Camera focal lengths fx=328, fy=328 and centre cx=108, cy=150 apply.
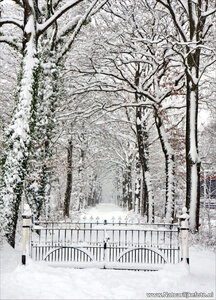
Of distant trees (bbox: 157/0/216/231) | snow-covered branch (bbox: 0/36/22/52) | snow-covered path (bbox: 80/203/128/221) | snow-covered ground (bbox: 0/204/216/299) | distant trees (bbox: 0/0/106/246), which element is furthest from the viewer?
snow-covered path (bbox: 80/203/128/221)

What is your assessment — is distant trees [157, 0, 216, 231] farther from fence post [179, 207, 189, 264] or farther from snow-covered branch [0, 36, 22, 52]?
snow-covered branch [0, 36, 22, 52]

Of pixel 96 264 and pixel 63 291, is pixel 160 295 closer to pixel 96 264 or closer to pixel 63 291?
pixel 63 291

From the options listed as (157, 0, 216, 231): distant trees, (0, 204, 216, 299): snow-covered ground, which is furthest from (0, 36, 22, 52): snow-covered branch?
(0, 204, 216, 299): snow-covered ground

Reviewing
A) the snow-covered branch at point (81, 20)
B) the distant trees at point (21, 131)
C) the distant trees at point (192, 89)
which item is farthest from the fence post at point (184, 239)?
the snow-covered branch at point (81, 20)

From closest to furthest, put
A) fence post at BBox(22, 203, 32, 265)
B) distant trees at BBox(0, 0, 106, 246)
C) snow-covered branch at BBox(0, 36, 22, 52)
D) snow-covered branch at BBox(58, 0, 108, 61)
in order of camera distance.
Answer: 1. fence post at BBox(22, 203, 32, 265)
2. distant trees at BBox(0, 0, 106, 246)
3. snow-covered branch at BBox(0, 36, 22, 52)
4. snow-covered branch at BBox(58, 0, 108, 61)

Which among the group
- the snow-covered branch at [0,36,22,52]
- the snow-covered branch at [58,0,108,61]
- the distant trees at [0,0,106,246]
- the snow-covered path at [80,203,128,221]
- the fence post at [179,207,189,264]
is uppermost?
the snow-covered branch at [58,0,108,61]

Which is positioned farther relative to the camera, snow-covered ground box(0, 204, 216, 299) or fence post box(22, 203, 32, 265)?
fence post box(22, 203, 32, 265)

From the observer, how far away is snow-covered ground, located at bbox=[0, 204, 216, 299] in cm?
682

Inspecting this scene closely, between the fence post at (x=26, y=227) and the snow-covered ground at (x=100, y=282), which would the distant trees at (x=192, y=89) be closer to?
the snow-covered ground at (x=100, y=282)

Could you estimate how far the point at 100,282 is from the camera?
7.77 metres

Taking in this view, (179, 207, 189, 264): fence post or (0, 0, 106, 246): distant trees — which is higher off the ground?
(0, 0, 106, 246): distant trees

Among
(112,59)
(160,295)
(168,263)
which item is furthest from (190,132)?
(160,295)

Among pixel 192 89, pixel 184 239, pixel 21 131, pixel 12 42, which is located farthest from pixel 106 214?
pixel 184 239

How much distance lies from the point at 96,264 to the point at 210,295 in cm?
337
